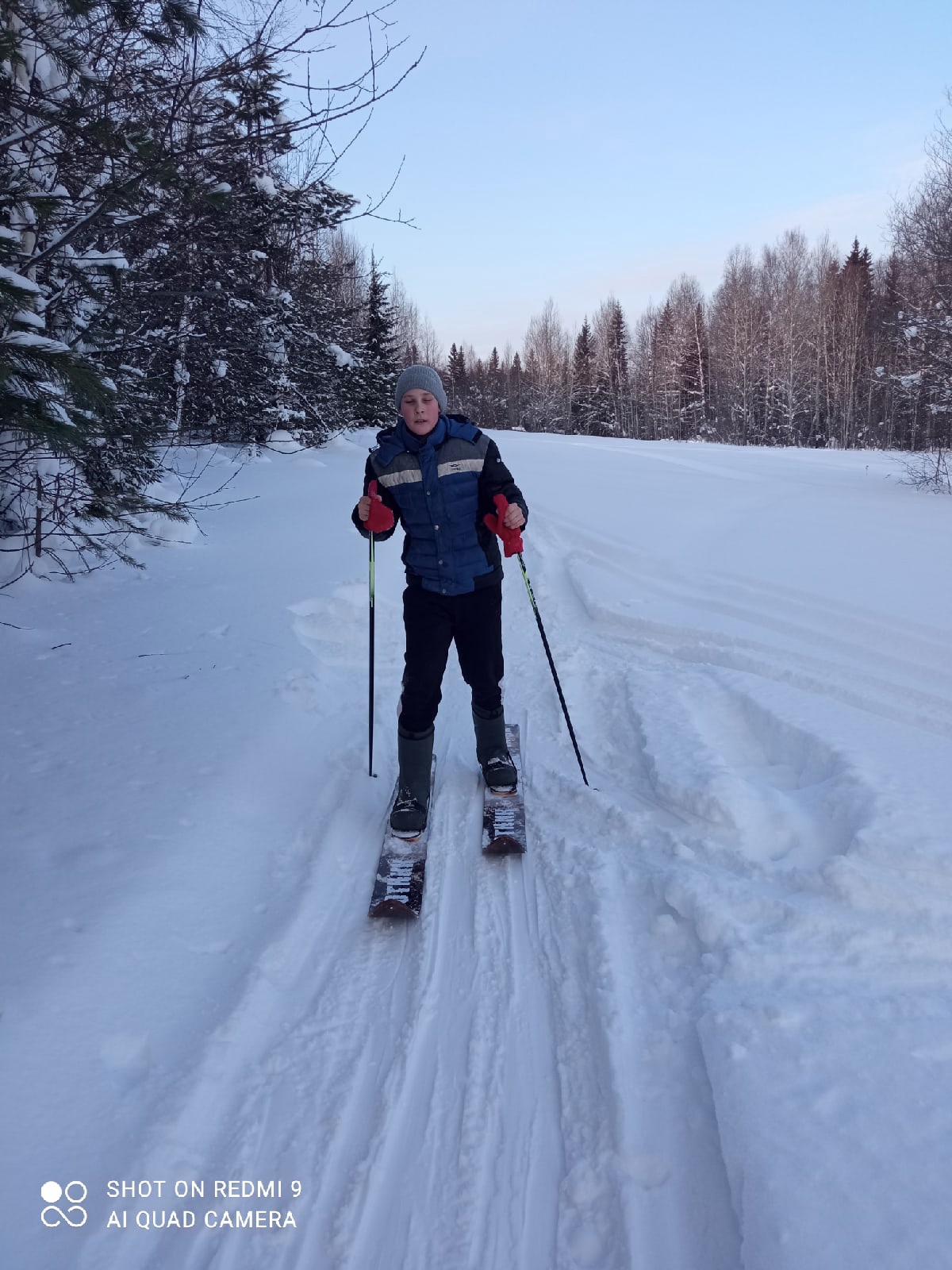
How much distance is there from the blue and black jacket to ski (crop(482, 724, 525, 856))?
1.04m

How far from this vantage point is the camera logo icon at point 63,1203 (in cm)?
184

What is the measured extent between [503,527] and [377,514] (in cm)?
60

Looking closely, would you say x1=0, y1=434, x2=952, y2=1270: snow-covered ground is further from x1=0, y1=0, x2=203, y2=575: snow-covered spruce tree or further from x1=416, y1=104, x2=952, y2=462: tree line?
x1=416, y1=104, x2=952, y2=462: tree line

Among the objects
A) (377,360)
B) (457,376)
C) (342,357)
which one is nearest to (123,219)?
(342,357)

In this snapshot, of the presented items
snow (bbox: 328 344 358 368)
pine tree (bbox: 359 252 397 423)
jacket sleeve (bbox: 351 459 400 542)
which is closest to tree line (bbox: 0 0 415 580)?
jacket sleeve (bbox: 351 459 400 542)

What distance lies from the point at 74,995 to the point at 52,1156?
52 cm

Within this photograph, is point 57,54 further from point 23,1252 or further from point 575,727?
point 23,1252

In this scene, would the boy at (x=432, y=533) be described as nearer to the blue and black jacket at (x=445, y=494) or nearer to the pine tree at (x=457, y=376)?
the blue and black jacket at (x=445, y=494)

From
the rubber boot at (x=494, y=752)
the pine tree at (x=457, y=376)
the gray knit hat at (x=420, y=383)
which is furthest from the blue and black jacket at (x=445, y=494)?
the pine tree at (x=457, y=376)

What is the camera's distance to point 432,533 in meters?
3.47

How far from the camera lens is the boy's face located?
11.0ft

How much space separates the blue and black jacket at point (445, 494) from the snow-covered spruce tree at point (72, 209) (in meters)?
1.21

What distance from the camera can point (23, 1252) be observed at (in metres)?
1.76

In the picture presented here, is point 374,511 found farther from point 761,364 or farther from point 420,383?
point 761,364
